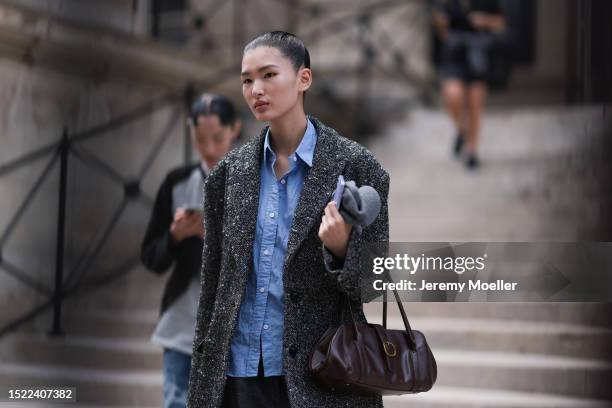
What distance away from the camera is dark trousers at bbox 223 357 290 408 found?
1.99 meters

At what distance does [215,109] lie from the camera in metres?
3.08

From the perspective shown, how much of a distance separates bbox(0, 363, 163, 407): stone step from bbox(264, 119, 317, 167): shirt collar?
1699 millimetres

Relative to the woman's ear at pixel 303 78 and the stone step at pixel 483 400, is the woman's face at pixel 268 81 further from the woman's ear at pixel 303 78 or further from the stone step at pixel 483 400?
the stone step at pixel 483 400

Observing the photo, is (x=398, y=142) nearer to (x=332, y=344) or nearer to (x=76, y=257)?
(x=76, y=257)

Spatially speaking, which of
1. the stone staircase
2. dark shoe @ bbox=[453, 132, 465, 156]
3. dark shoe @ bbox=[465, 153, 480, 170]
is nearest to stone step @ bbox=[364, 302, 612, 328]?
the stone staircase

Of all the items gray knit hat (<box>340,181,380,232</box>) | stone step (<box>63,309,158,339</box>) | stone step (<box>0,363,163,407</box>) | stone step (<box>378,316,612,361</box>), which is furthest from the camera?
stone step (<box>63,309,158,339</box>)

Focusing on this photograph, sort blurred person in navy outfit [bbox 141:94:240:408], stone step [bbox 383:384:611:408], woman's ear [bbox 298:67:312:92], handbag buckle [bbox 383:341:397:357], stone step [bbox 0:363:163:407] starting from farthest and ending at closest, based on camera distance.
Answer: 1. stone step [bbox 0:363:163:407]
2. stone step [bbox 383:384:611:408]
3. blurred person in navy outfit [bbox 141:94:240:408]
4. woman's ear [bbox 298:67:312:92]
5. handbag buckle [bbox 383:341:397:357]

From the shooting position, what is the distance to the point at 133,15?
154 inches

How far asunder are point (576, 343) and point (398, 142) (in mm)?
2700

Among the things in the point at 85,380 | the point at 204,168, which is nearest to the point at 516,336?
the point at 204,168

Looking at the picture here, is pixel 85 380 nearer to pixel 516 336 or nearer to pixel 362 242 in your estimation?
pixel 516 336

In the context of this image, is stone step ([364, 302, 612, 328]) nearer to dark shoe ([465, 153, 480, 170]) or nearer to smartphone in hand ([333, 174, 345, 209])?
smartphone in hand ([333, 174, 345, 209])

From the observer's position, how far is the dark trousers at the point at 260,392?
199cm

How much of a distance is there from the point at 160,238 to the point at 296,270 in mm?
1175
